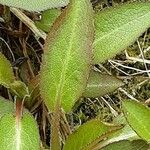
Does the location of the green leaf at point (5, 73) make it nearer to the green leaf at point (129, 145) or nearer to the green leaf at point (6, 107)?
the green leaf at point (6, 107)

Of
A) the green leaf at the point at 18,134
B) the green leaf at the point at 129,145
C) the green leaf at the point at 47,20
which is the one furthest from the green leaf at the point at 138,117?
the green leaf at the point at 47,20

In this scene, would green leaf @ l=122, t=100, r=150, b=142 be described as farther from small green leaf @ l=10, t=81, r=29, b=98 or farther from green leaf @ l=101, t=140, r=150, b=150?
small green leaf @ l=10, t=81, r=29, b=98

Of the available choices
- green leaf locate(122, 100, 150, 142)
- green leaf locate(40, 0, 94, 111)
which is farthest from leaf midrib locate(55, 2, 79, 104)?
green leaf locate(122, 100, 150, 142)

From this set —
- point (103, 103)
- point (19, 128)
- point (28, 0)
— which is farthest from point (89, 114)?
point (28, 0)

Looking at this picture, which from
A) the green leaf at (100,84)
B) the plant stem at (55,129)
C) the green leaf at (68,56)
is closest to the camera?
the green leaf at (68,56)

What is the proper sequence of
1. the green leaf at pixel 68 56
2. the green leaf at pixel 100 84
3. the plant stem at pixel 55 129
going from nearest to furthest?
1. the green leaf at pixel 68 56
2. the plant stem at pixel 55 129
3. the green leaf at pixel 100 84

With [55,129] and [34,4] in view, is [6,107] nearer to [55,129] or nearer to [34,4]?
[55,129]
